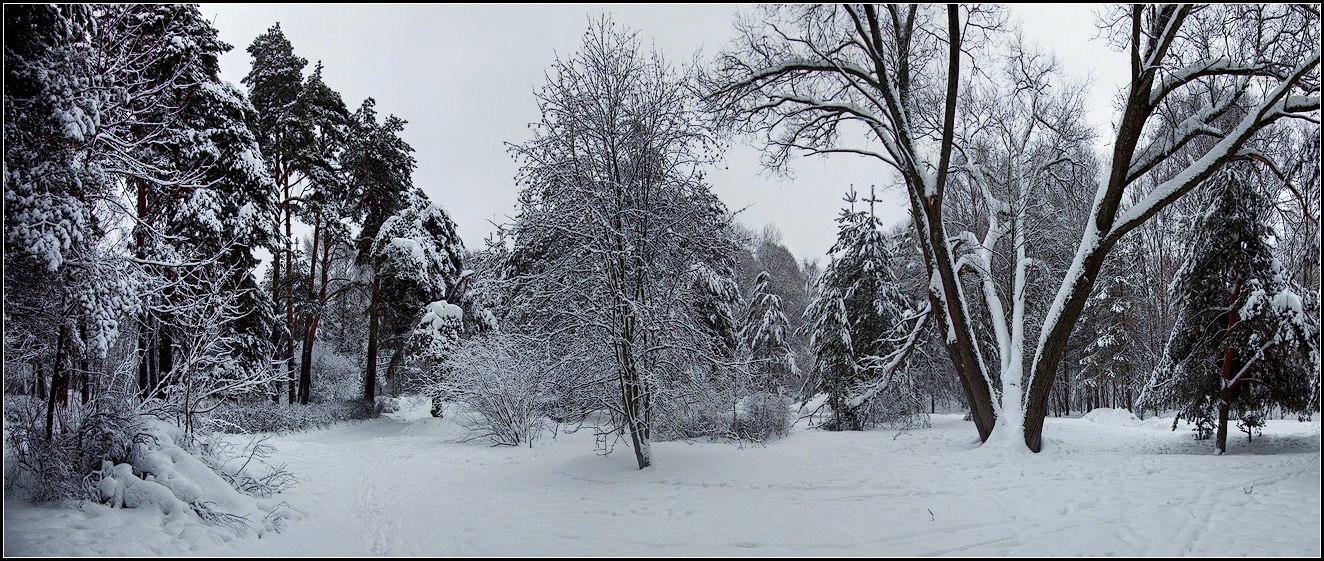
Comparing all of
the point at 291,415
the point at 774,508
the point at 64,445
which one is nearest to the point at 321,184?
the point at 291,415

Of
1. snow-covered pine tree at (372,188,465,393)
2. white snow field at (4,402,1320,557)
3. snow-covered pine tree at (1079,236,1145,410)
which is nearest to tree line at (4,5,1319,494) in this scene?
white snow field at (4,402,1320,557)

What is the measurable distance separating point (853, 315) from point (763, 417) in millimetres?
5854

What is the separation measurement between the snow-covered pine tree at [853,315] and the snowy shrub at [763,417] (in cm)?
324

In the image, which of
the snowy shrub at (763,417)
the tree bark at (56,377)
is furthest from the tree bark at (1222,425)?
the tree bark at (56,377)

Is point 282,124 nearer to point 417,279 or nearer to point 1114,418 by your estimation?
point 417,279

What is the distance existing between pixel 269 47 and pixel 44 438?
18.4m

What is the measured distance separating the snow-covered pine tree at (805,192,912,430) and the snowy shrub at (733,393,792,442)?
3.24 meters

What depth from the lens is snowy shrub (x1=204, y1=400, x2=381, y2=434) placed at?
15.4 m

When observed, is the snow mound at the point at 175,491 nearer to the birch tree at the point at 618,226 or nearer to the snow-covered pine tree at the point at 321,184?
the birch tree at the point at 618,226

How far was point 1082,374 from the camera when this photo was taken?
2744 centimetres

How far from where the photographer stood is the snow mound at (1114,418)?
19.2 metres

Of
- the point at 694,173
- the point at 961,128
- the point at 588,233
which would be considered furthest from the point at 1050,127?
the point at 588,233

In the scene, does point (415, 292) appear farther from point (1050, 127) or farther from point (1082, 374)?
point (1082, 374)

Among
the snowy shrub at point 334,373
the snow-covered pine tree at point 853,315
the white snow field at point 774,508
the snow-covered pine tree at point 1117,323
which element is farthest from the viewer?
the snowy shrub at point 334,373
